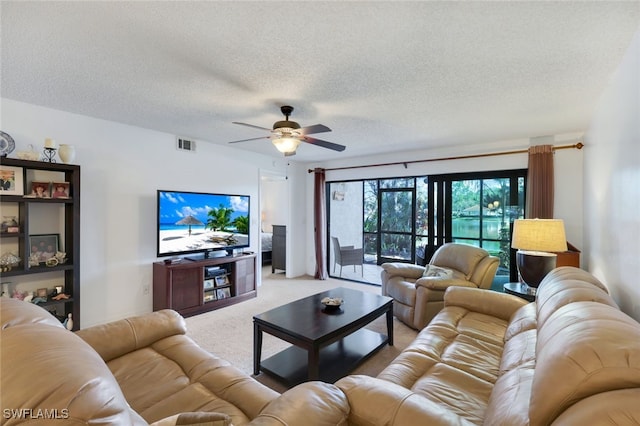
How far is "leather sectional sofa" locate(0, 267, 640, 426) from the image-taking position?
0.70 meters

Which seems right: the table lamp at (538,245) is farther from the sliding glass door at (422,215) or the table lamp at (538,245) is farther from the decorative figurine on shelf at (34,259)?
Result: the decorative figurine on shelf at (34,259)

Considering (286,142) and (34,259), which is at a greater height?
(286,142)

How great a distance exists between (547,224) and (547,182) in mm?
1557

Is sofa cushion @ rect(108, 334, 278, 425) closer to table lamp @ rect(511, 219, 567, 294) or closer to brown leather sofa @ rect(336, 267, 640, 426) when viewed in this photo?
brown leather sofa @ rect(336, 267, 640, 426)

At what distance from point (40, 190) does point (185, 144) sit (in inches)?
66.1

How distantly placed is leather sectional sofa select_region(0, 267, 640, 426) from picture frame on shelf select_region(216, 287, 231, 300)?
2.11m

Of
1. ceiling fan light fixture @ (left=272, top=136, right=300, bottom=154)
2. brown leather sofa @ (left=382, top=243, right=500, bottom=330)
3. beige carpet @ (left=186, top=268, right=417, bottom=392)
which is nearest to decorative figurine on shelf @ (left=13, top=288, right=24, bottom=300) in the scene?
beige carpet @ (left=186, top=268, right=417, bottom=392)

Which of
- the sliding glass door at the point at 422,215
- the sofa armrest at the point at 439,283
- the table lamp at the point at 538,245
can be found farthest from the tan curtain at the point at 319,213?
the table lamp at the point at 538,245

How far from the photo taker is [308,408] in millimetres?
999

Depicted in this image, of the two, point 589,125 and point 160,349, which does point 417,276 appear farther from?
point 160,349

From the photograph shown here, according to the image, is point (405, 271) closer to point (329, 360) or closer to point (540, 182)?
point (329, 360)

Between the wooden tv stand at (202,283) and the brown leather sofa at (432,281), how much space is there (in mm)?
2047

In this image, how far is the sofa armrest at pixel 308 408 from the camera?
0.96 meters

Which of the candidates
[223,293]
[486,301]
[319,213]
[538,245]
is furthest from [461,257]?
[223,293]
